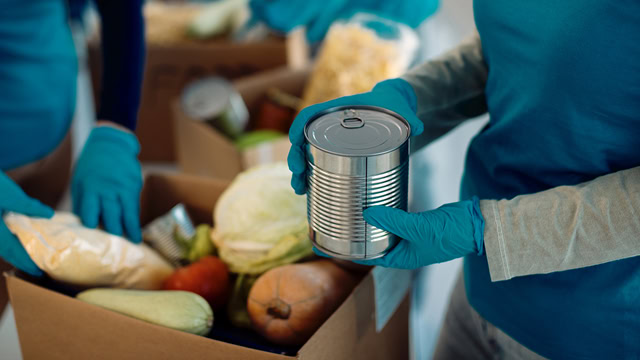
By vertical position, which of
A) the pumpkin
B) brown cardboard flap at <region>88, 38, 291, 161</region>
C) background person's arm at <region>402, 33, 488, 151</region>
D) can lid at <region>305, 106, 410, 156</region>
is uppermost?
can lid at <region>305, 106, 410, 156</region>

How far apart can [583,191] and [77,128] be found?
224cm

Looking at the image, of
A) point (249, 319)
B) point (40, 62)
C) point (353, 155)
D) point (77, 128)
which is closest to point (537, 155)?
point (353, 155)

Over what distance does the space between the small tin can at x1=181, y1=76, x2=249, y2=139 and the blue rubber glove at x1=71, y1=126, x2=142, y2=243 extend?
1.62ft

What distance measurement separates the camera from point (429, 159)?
1581mm

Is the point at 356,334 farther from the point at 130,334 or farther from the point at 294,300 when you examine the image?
the point at 130,334

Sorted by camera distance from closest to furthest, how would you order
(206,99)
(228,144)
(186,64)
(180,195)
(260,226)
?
(260,226) < (180,195) < (228,144) < (206,99) < (186,64)

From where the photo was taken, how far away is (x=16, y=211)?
934mm

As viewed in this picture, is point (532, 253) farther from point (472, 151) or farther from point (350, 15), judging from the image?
point (350, 15)

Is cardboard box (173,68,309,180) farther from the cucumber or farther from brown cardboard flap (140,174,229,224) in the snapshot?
the cucumber

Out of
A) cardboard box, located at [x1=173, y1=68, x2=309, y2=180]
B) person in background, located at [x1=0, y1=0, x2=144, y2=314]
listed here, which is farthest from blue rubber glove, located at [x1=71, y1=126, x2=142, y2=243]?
cardboard box, located at [x1=173, y1=68, x2=309, y2=180]

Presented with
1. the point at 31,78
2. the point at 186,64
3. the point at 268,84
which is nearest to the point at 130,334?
the point at 31,78

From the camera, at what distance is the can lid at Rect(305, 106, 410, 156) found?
64cm

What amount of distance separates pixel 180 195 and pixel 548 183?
0.73 metres

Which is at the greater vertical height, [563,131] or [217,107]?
[563,131]
